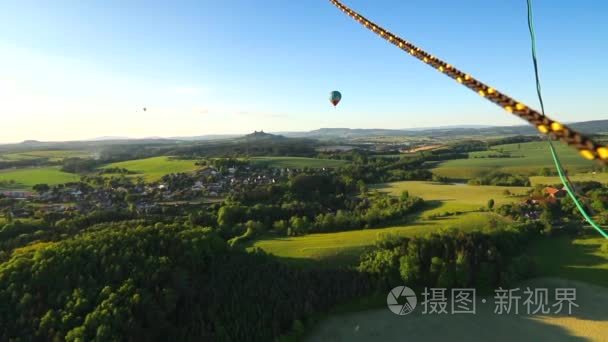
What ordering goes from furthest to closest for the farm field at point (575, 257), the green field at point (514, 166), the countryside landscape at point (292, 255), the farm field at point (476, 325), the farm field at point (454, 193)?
the green field at point (514, 166) → the farm field at point (454, 193) → the farm field at point (575, 257) → the farm field at point (476, 325) → the countryside landscape at point (292, 255)

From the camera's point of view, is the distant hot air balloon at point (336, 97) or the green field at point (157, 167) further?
the green field at point (157, 167)

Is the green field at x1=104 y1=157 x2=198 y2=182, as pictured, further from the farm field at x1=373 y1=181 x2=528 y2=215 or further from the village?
the farm field at x1=373 y1=181 x2=528 y2=215

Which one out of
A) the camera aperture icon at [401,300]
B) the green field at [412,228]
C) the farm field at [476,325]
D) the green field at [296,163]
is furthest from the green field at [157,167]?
the farm field at [476,325]

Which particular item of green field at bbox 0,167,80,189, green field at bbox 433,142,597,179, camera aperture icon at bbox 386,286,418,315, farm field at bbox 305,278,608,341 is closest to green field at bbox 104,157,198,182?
green field at bbox 0,167,80,189

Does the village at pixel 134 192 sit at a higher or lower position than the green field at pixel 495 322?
higher

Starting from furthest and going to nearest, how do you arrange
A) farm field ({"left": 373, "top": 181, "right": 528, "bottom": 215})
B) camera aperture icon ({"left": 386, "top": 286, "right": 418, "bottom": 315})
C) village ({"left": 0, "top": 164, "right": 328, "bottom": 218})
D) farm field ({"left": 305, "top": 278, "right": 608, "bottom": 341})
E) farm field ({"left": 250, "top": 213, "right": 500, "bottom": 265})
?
village ({"left": 0, "top": 164, "right": 328, "bottom": 218}) → farm field ({"left": 373, "top": 181, "right": 528, "bottom": 215}) → farm field ({"left": 250, "top": 213, "right": 500, "bottom": 265}) → camera aperture icon ({"left": 386, "top": 286, "right": 418, "bottom": 315}) → farm field ({"left": 305, "top": 278, "right": 608, "bottom": 341})

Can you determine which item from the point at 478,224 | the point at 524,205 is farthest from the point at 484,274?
the point at 524,205

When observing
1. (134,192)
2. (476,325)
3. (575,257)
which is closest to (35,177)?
(134,192)

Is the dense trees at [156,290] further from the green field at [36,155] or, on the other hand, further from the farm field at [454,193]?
the green field at [36,155]
